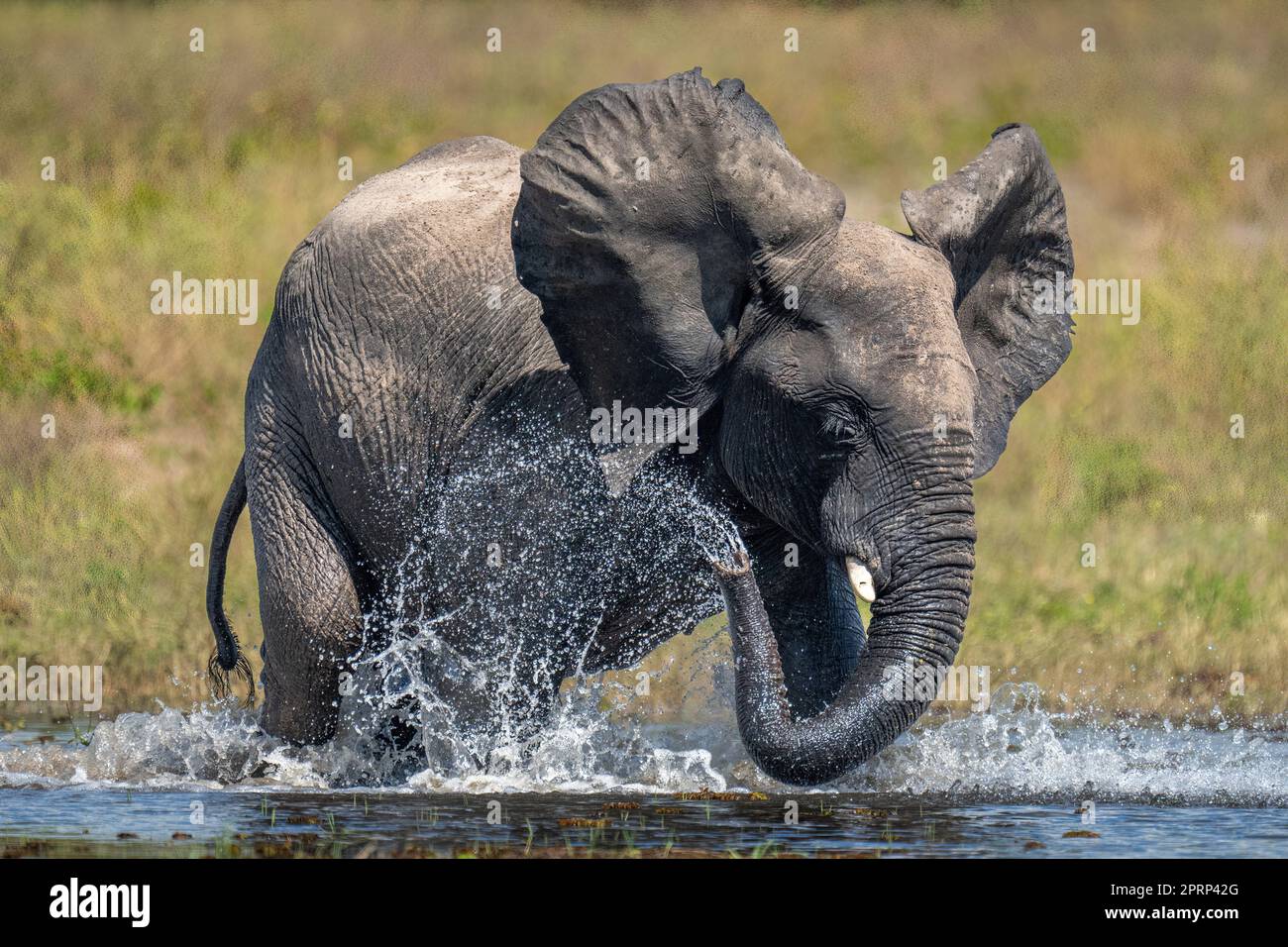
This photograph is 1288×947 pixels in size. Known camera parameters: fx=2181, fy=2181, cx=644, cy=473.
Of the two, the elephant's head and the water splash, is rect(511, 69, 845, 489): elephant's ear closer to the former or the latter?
the elephant's head

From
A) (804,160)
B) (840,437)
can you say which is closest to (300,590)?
(840,437)

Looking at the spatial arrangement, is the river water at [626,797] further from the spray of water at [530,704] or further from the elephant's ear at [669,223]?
the elephant's ear at [669,223]

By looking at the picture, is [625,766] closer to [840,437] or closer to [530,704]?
[530,704]

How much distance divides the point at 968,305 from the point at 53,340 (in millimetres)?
8090

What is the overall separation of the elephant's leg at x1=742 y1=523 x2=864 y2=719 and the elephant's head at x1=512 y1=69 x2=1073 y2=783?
49cm

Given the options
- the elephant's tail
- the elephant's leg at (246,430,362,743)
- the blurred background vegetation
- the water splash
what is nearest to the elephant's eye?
the water splash

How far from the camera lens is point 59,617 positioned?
10.0 meters

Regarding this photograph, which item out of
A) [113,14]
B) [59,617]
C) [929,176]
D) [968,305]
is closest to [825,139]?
[929,176]

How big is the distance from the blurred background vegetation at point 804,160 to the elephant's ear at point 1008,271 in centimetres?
191

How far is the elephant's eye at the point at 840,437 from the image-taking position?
5703 mm

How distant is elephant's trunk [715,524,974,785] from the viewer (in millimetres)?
5621

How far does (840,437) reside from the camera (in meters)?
5.73

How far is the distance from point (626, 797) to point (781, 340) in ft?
5.35

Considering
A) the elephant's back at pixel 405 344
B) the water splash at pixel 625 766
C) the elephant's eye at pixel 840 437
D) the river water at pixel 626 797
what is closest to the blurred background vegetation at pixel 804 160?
the water splash at pixel 625 766
